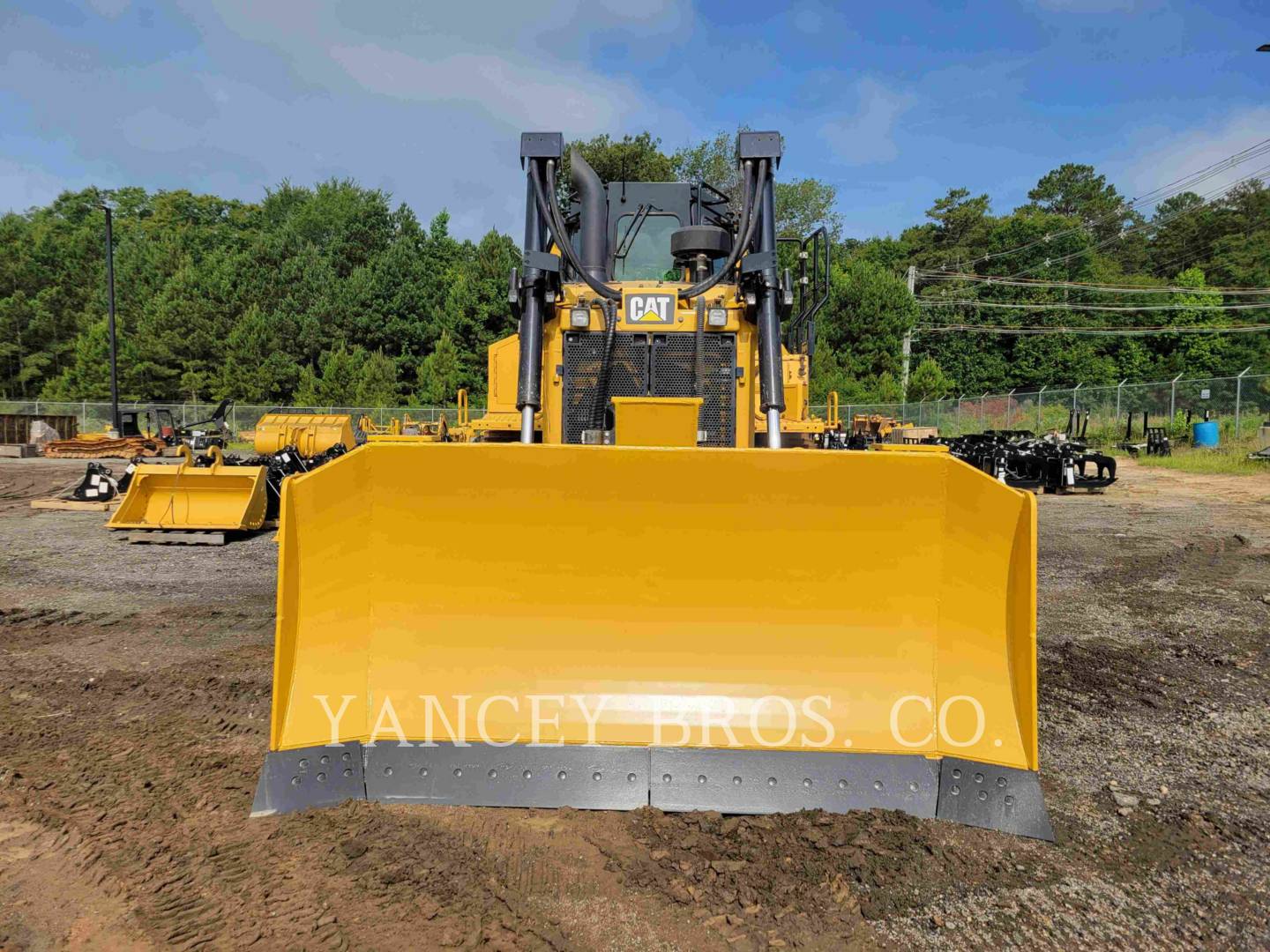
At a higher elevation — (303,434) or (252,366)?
(252,366)

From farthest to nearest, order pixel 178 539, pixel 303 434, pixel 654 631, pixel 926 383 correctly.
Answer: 1. pixel 926 383
2. pixel 303 434
3. pixel 178 539
4. pixel 654 631

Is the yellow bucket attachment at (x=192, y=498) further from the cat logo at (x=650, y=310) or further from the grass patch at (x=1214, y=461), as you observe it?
the grass patch at (x=1214, y=461)

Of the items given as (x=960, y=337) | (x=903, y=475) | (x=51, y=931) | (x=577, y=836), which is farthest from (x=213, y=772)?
(x=960, y=337)

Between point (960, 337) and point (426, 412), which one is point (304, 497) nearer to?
point (426, 412)

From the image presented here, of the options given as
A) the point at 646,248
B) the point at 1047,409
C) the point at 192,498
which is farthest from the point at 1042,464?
the point at 1047,409

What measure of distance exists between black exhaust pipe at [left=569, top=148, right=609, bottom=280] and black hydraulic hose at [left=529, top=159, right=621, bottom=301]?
69cm

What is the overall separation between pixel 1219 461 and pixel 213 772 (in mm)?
24576

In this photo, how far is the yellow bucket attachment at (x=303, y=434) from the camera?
16.1 m

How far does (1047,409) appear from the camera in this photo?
1334 inches

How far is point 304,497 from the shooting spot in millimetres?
3223

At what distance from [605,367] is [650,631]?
8.35 feet

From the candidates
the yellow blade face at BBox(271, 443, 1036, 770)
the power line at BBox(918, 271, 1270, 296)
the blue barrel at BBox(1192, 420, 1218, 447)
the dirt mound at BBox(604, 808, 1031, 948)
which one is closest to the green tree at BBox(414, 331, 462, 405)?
the blue barrel at BBox(1192, 420, 1218, 447)

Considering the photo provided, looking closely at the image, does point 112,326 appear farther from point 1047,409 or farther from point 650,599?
point 1047,409

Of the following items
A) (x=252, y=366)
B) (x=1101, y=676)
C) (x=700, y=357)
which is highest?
(x=252, y=366)
